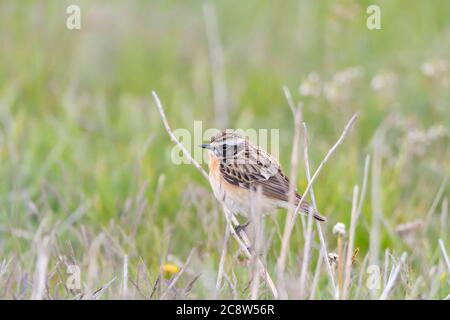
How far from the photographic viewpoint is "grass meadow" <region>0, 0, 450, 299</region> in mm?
4840

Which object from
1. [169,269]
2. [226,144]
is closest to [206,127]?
[226,144]

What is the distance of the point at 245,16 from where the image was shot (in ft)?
34.0

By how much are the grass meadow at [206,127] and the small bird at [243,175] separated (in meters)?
0.29

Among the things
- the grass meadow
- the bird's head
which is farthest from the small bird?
the grass meadow

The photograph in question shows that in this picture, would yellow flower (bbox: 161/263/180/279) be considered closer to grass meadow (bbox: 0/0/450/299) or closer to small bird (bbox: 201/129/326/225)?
grass meadow (bbox: 0/0/450/299)

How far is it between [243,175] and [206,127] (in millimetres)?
2362

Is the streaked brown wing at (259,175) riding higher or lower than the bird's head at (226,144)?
lower

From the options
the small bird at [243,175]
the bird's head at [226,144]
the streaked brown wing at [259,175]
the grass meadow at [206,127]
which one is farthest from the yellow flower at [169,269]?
the bird's head at [226,144]

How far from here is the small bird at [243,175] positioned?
550cm

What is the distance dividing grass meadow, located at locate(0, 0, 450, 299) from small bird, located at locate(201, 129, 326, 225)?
29cm

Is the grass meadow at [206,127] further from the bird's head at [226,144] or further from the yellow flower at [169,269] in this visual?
the bird's head at [226,144]

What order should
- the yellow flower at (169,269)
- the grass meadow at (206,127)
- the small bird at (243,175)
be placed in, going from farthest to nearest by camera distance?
1. the small bird at (243,175)
2. the yellow flower at (169,269)
3. the grass meadow at (206,127)

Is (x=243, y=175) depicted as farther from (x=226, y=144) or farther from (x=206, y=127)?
(x=206, y=127)
